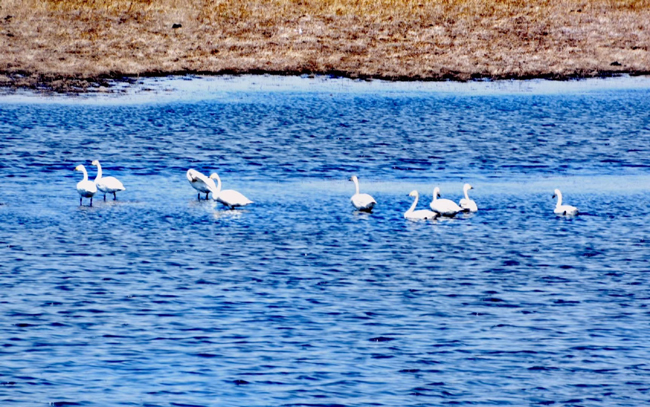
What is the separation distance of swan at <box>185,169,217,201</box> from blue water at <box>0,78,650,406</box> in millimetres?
606

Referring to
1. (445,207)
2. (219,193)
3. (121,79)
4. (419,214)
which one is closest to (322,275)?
(419,214)

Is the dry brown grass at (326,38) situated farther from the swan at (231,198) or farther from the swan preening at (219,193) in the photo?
the swan at (231,198)

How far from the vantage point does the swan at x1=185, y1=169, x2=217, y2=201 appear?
26.7 meters

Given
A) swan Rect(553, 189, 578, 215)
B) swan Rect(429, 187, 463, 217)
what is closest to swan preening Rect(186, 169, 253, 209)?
swan Rect(429, 187, 463, 217)

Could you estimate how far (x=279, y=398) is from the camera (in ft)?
41.1

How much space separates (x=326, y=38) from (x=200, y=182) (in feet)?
129

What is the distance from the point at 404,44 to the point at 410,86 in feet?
30.5

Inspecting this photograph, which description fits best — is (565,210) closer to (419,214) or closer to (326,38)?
(419,214)

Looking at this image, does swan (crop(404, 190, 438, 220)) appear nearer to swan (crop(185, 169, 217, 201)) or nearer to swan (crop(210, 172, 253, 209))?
swan (crop(210, 172, 253, 209))

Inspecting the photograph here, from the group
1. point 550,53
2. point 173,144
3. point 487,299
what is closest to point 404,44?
point 550,53

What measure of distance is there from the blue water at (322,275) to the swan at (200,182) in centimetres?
61

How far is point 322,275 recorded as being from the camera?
733 inches

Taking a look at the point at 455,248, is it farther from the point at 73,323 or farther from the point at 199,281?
the point at 73,323

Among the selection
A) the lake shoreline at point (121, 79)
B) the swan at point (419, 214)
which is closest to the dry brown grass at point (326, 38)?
the lake shoreline at point (121, 79)
